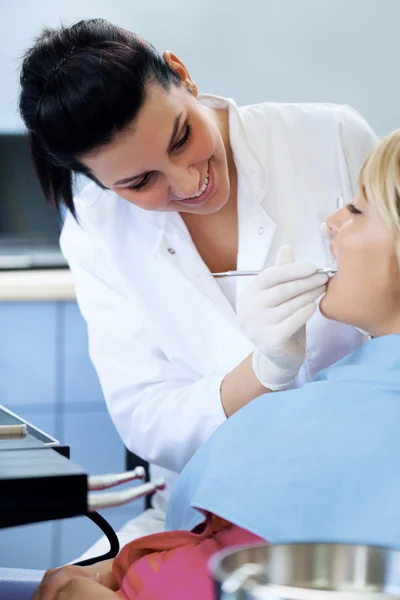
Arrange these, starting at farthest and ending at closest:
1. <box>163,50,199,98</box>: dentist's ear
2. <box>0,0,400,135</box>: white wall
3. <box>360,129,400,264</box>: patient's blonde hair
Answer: <box>0,0,400,135</box>: white wall, <box>163,50,199,98</box>: dentist's ear, <box>360,129,400,264</box>: patient's blonde hair

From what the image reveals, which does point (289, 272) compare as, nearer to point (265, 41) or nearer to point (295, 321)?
point (295, 321)

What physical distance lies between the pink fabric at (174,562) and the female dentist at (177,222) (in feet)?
1.12

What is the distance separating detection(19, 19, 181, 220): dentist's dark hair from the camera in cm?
137

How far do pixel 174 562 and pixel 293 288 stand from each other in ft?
1.60

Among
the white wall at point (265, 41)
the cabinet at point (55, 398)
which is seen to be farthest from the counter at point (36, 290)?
the white wall at point (265, 41)

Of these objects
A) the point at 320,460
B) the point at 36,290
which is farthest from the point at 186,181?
the point at 36,290

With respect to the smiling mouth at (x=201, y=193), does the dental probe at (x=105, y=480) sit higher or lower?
lower

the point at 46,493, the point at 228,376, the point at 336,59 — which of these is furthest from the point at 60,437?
the point at 46,493

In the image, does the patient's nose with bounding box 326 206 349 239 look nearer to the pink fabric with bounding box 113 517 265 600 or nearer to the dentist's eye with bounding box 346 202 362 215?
the dentist's eye with bounding box 346 202 362 215

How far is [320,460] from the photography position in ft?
3.79

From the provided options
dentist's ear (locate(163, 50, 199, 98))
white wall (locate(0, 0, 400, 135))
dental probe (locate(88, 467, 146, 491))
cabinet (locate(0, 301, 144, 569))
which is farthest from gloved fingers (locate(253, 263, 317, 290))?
white wall (locate(0, 0, 400, 135))

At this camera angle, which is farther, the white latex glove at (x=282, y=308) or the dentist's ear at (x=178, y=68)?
the dentist's ear at (x=178, y=68)

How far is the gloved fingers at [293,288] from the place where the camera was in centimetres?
135

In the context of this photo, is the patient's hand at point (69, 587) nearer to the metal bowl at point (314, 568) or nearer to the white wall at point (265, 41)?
the metal bowl at point (314, 568)
